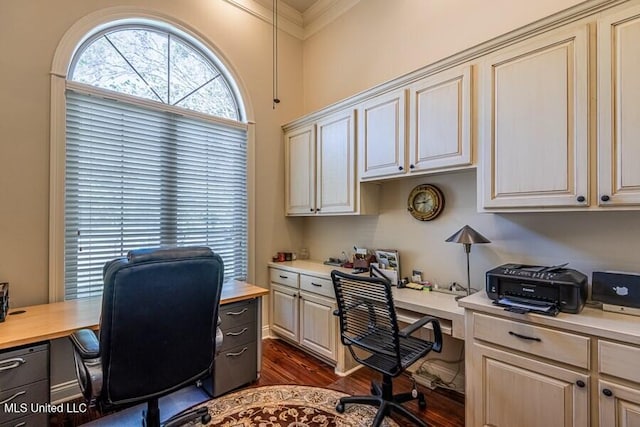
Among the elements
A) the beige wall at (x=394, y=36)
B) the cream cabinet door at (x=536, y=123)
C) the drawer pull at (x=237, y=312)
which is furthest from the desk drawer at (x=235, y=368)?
the beige wall at (x=394, y=36)

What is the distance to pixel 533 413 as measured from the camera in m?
1.61

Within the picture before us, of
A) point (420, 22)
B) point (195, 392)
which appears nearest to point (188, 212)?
point (195, 392)

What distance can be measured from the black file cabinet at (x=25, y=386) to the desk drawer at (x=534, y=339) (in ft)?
7.90

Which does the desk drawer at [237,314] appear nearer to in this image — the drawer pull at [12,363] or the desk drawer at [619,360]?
the drawer pull at [12,363]

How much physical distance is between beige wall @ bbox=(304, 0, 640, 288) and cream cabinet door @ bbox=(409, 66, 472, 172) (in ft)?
1.08

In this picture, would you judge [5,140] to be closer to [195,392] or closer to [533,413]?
[195,392]

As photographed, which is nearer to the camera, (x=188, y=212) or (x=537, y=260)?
(x=537, y=260)

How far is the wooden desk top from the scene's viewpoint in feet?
5.31

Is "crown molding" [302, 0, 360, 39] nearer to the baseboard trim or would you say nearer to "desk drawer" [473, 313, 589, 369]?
"desk drawer" [473, 313, 589, 369]

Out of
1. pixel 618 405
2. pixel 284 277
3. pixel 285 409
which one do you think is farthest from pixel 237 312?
pixel 618 405

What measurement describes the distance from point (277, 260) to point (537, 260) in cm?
251

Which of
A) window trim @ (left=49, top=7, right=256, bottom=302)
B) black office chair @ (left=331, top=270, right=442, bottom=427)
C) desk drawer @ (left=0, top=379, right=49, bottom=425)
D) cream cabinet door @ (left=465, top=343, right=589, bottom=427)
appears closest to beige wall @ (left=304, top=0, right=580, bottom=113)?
window trim @ (left=49, top=7, right=256, bottom=302)

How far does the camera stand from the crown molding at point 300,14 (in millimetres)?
3443

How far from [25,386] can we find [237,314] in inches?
47.6
